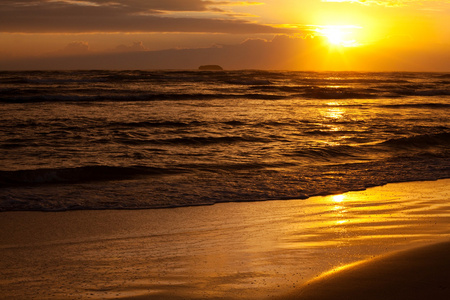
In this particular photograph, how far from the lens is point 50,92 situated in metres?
36.1

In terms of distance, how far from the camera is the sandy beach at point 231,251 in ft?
14.3

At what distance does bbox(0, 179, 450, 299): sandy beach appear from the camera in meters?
4.37

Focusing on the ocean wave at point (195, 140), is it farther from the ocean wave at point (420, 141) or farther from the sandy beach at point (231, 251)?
the sandy beach at point (231, 251)

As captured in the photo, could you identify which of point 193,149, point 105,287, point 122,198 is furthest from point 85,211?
point 193,149

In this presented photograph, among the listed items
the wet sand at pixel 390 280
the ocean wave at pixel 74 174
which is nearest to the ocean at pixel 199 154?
the ocean wave at pixel 74 174

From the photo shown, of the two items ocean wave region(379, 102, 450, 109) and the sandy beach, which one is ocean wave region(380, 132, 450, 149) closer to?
the sandy beach

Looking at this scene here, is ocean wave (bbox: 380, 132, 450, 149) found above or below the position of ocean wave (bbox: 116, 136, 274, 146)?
above

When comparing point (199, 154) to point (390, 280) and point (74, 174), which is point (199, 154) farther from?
point (390, 280)

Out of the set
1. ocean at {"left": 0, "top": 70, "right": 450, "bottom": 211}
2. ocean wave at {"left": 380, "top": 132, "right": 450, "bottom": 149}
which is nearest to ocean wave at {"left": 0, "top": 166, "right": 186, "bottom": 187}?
ocean at {"left": 0, "top": 70, "right": 450, "bottom": 211}

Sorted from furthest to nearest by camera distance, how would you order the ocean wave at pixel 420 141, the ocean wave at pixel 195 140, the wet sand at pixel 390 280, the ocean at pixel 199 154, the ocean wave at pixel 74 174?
the ocean wave at pixel 420 141 → the ocean wave at pixel 195 140 → the ocean wave at pixel 74 174 → the ocean at pixel 199 154 → the wet sand at pixel 390 280

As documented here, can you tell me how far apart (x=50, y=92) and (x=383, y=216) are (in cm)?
3327

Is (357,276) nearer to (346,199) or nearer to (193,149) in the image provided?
(346,199)

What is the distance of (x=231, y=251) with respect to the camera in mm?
5535

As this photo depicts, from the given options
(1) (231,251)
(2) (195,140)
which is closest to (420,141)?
(2) (195,140)
